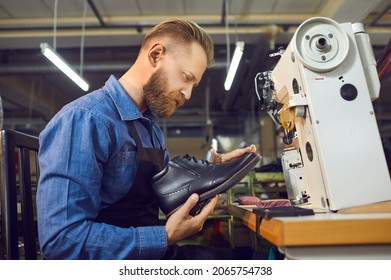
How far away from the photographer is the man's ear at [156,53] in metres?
0.86

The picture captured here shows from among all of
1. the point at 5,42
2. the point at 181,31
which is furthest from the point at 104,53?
the point at 181,31

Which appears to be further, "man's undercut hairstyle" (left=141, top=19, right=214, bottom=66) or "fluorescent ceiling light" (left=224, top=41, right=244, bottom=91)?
"fluorescent ceiling light" (left=224, top=41, right=244, bottom=91)

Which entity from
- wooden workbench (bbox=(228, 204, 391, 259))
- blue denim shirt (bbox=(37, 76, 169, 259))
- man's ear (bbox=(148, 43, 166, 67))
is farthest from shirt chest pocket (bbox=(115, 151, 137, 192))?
wooden workbench (bbox=(228, 204, 391, 259))

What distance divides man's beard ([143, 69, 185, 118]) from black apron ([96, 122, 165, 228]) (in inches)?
4.1

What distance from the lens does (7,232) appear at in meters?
0.71

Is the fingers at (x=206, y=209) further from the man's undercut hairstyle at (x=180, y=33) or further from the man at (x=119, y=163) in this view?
the man's undercut hairstyle at (x=180, y=33)

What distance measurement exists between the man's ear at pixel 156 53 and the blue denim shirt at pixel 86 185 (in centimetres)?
19

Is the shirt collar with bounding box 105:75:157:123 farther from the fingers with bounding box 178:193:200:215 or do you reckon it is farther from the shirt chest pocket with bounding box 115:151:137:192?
the fingers with bounding box 178:193:200:215

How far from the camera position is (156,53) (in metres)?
0.87

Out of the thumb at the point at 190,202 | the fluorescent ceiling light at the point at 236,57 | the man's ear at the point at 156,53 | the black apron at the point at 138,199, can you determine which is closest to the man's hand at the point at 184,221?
the thumb at the point at 190,202

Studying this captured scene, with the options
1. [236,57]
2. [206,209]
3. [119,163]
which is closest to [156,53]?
[119,163]

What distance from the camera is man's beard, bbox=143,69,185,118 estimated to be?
87 centimetres

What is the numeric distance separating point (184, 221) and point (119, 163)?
0.20 m
